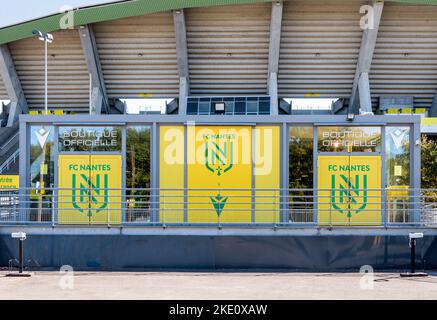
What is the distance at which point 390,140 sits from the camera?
41.2ft

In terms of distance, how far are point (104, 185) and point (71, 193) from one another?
0.83m

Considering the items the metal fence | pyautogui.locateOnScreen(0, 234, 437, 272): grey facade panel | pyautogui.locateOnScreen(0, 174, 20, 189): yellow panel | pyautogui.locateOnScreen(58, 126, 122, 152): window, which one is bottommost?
pyautogui.locateOnScreen(0, 234, 437, 272): grey facade panel

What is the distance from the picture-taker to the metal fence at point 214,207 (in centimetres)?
1223

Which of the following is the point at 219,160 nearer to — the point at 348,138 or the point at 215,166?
the point at 215,166

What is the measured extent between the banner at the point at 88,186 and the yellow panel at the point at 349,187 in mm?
5075

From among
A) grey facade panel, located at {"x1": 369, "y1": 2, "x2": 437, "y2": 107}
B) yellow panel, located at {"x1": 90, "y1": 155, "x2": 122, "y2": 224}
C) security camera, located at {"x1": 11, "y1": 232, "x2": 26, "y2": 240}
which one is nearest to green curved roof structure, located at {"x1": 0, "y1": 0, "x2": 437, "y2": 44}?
grey facade panel, located at {"x1": 369, "y1": 2, "x2": 437, "y2": 107}

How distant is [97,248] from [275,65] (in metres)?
19.5

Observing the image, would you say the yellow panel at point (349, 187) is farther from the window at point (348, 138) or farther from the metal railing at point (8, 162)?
the metal railing at point (8, 162)

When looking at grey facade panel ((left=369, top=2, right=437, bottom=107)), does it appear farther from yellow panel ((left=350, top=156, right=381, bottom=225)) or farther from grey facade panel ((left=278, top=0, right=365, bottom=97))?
yellow panel ((left=350, top=156, right=381, bottom=225))

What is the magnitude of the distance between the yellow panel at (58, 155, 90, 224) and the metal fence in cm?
2

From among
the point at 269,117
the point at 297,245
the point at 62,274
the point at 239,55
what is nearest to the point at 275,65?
the point at 239,55

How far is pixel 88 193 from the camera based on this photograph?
1262 cm

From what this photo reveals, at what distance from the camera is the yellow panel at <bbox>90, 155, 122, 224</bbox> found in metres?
12.5
